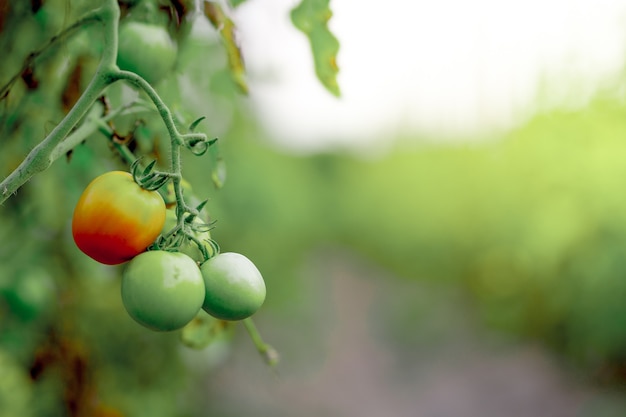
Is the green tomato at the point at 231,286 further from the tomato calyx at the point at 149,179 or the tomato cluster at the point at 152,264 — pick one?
the tomato calyx at the point at 149,179

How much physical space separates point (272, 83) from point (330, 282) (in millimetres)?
6103

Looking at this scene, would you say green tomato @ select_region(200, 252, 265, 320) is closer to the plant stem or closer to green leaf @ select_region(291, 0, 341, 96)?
the plant stem

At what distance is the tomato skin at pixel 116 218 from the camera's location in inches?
28.0

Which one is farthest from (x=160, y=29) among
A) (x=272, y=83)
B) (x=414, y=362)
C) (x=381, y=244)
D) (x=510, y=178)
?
(x=381, y=244)

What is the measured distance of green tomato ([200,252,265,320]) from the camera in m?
0.73

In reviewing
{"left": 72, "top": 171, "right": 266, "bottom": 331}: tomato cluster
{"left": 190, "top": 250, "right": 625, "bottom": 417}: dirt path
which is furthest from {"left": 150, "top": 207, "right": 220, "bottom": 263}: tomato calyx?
{"left": 190, "top": 250, "right": 625, "bottom": 417}: dirt path

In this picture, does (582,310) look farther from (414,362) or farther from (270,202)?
(270,202)

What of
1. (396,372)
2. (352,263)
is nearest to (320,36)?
(396,372)

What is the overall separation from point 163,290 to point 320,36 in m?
0.54

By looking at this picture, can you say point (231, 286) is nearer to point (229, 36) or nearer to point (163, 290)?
point (163, 290)

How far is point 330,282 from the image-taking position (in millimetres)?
7820

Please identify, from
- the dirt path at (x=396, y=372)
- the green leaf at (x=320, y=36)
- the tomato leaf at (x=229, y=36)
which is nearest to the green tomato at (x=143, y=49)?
the tomato leaf at (x=229, y=36)

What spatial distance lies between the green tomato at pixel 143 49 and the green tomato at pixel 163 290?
1.22ft

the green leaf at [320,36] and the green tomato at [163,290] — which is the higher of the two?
the green leaf at [320,36]
